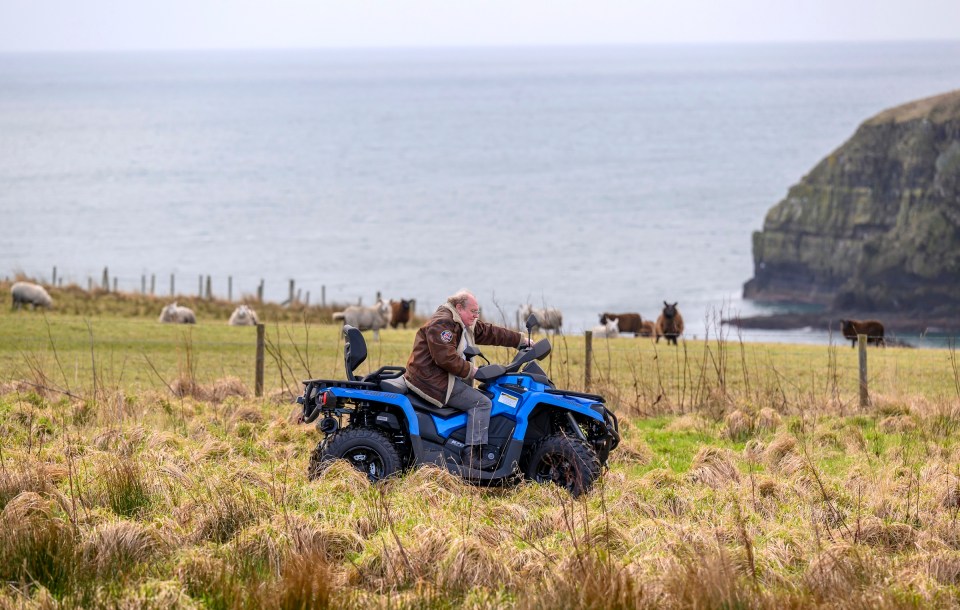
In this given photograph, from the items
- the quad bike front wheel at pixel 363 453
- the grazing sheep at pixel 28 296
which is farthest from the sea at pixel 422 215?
the quad bike front wheel at pixel 363 453

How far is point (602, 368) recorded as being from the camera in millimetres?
21109

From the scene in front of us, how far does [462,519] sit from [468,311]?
2.10 meters

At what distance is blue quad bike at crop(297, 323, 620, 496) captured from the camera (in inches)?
421

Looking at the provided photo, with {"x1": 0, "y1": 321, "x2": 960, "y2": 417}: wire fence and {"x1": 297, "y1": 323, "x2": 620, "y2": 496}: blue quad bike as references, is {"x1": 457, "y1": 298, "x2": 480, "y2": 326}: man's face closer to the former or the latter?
{"x1": 297, "y1": 323, "x2": 620, "y2": 496}: blue quad bike

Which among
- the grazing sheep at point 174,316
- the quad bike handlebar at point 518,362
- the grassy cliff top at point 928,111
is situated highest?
the grassy cliff top at point 928,111

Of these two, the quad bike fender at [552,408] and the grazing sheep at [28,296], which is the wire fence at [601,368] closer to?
the quad bike fender at [552,408]

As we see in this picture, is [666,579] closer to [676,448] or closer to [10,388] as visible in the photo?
[676,448]

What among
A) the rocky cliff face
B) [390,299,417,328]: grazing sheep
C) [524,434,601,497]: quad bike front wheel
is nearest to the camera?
[524,434,601,497]: quad bike front wheel

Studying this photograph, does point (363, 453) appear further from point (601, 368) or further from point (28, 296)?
point (28, 296)

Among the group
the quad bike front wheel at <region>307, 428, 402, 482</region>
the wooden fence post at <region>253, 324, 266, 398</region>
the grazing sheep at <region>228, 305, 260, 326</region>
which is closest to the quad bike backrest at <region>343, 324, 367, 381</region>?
the quad bike front wheel at <region>307, 428, 402, 482</region>

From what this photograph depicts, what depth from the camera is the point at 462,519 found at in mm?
9273

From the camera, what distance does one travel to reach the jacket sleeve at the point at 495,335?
11031 millimetres

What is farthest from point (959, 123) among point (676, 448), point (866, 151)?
point (676, 448)

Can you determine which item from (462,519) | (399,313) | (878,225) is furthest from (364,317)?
(878,225)
